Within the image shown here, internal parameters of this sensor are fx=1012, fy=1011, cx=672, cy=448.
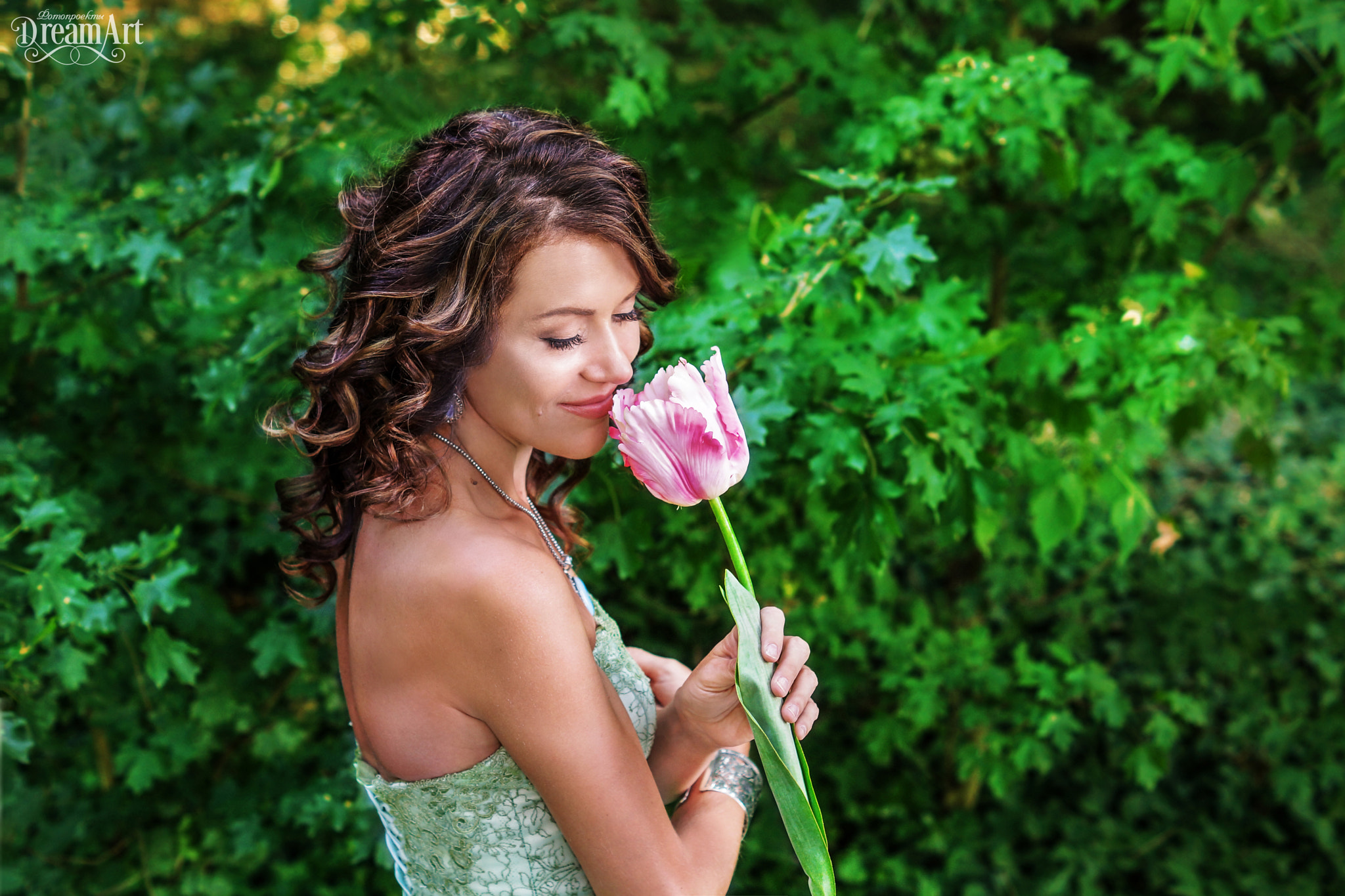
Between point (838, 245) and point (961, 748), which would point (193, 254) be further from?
point (961, 748)

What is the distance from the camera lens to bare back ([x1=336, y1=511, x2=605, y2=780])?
1.26 m

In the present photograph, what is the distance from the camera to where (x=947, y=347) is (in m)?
2.12

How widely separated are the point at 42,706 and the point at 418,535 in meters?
1.61

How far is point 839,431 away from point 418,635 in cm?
98

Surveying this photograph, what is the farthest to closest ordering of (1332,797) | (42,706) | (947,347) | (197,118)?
(1332,797), (197,118), (42,706), (947,347)

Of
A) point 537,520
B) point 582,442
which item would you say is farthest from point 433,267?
point 537,520

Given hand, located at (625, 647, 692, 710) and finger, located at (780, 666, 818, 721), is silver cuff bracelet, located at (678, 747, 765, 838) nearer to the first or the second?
hand, located at (625, 647, 692, 710)

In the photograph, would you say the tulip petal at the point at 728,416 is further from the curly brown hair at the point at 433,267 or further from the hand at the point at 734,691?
the curly brown hair at the point at 433,267

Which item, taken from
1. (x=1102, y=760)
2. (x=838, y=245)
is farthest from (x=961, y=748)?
(x=838, y=245)

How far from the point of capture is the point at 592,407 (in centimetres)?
130

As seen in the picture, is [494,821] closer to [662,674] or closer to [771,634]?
[662,674]

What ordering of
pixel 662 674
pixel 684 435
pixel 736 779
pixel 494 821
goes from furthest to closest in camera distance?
pixel 662 674, pixel 736 779, pixel 494 821, pixel 684 435

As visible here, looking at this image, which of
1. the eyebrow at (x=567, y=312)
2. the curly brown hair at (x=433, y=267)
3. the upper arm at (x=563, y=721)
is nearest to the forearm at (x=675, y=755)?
the upper arm at (x=563, y=721)

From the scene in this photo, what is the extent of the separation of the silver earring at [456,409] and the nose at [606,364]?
7.8 inches
